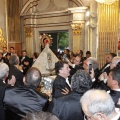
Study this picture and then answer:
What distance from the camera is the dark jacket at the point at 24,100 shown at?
121 inches

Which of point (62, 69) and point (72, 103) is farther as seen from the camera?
point (62, 69)

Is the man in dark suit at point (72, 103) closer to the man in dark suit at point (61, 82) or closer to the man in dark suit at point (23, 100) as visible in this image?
the man in dark suit at point (23, 100)

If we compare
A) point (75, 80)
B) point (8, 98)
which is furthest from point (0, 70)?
point (75, 80)

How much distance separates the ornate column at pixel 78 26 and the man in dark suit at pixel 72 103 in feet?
29.4

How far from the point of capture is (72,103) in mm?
2789

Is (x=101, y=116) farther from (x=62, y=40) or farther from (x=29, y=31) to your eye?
(x=62, y=40)

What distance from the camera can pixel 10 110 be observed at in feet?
10.5

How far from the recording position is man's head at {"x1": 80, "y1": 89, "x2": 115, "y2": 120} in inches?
76.1

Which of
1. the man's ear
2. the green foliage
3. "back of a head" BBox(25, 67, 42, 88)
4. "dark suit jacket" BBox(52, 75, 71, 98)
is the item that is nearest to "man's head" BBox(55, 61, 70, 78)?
"dark suit jacket" BBox(52, 75, 71, 98)

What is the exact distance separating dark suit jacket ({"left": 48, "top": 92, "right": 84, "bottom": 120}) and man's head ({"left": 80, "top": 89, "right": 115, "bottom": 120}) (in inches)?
28.1

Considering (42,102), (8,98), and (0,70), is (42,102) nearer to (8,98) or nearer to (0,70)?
(8,98)

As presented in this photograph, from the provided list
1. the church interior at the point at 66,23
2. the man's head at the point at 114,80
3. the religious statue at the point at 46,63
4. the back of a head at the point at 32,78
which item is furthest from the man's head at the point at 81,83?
the church interior at the point at 66,23

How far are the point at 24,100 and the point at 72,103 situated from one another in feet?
2.04

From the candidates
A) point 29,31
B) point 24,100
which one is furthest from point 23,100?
point 29,31
